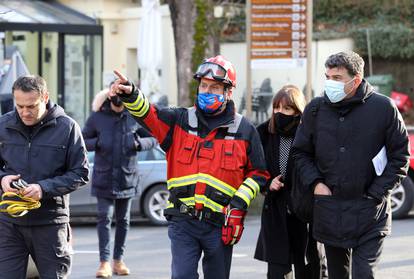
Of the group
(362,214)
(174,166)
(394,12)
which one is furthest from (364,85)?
(394,12)

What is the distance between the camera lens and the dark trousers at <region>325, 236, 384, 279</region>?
6.36 metres

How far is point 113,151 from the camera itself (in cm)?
Result: 962

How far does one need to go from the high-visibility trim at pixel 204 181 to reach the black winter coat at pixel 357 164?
1.76 ft

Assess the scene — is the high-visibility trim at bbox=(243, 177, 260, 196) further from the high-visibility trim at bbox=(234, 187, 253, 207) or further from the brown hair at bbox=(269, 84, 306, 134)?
the brown hair at bbox=(269, 84, 306, 134)

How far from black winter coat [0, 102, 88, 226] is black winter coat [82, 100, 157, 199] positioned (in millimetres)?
2916

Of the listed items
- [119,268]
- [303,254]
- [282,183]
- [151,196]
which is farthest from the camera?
[151,196]

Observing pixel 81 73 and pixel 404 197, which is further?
pixel 81 73

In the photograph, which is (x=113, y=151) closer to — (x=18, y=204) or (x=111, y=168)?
(x=111, y=168)

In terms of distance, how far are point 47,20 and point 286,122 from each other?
18861mm

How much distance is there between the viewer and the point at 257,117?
20797mm

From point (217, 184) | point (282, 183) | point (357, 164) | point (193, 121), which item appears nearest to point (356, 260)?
point (357, 164)

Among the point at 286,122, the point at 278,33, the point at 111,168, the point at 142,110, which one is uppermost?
the point at 278,33

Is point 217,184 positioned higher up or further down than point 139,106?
further down

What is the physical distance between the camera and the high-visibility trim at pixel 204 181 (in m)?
6.43
